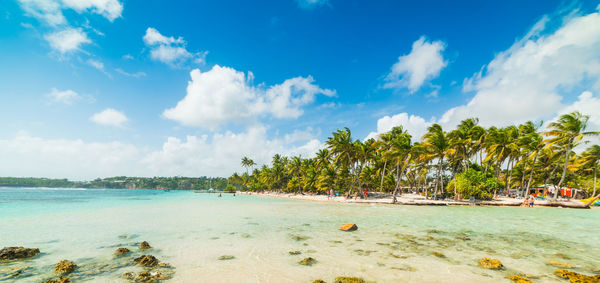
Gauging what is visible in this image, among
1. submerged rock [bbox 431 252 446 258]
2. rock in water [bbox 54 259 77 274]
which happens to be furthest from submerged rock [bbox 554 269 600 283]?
rock in water [bbox 54 259 77 274]

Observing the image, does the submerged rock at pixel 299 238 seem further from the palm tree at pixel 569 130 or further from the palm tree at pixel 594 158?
the palm tree at pixel 594 158

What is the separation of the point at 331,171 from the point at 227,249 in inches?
1556

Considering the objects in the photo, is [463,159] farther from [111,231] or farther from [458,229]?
[111,231]

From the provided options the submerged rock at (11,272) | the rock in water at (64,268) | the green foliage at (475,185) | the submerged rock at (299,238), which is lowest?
the submerged rock at (299,238)

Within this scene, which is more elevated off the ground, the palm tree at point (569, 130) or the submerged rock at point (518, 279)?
the palm tree at point (569, 130)

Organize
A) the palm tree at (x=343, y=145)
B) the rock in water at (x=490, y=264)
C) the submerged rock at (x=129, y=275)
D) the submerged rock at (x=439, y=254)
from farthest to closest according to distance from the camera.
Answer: the palm tree at (x=343, y=145) → the submerged rock at (x=439, y=254) → the rock in water at (x=490, y=264) → the submerged rock at (x=129, y=275)

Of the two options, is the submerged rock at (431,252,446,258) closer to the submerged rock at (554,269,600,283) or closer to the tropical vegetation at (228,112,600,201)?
the submerged rock at (554,269,600,283)

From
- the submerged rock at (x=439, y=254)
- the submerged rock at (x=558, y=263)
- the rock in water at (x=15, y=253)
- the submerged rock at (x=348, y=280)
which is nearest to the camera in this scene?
the submerged rock at (x=348, y=280)

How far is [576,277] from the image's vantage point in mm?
6059

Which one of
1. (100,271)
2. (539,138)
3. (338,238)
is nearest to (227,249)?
(100,271)

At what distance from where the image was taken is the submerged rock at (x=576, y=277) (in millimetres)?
5750

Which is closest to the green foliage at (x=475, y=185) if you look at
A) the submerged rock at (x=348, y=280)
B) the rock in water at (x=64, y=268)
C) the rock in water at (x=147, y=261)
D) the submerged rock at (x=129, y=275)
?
the submerged rock at (x=348, y=280)

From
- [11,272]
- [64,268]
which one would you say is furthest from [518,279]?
[11,272]

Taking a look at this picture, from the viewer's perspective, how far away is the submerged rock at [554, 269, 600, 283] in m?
5.75
